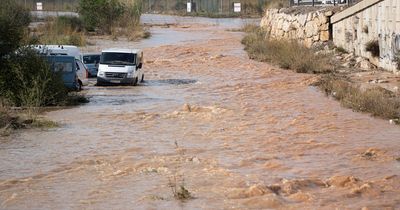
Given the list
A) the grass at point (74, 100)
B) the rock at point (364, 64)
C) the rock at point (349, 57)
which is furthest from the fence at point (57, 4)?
the grass at point (74, 100)

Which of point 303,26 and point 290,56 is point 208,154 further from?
point 303,26

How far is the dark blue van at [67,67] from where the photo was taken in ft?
89.4

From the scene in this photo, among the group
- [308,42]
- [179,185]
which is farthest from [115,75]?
[179,185]

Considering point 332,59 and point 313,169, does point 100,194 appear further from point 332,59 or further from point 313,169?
point 332,59

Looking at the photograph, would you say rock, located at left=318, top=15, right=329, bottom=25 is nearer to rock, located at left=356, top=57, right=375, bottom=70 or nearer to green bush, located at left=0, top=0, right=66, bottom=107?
rock, located at left=356, top=57, right=375, bottom=70

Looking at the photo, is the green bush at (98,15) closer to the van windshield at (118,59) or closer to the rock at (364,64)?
the van windshield at (118,59)

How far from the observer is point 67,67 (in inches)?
1097

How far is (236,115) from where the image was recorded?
22.8 m

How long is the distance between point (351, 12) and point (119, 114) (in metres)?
16.4

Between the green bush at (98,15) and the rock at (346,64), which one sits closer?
the rock at (346,64)

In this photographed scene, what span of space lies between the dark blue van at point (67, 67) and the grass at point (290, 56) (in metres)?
11.7

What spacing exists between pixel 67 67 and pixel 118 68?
14.9 feet

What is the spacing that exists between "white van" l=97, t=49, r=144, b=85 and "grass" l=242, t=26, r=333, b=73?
7999 mm

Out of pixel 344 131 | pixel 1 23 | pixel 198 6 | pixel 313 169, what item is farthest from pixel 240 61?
pixel 198 6
